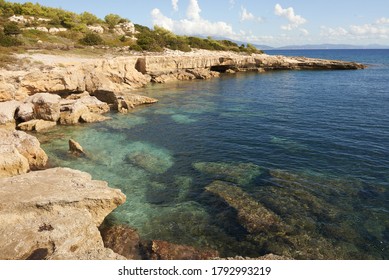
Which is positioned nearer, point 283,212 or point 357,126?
point 283,212

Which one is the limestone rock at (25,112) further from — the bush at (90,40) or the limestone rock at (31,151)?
the bush at (90,40)

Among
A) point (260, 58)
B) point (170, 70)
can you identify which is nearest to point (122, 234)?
point (170, 70)

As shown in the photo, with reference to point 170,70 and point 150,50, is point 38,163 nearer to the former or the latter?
point 170,70

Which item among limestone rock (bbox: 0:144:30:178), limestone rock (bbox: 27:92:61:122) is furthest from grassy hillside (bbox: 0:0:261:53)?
limestone rock (bbox: 0:144:30:178)

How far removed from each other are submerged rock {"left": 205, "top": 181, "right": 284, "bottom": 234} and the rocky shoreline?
12 cm

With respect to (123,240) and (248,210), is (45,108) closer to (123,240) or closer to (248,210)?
(123,240)

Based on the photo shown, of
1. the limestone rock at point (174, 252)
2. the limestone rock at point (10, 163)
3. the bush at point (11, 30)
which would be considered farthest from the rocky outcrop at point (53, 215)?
the bush at point (11, 30)

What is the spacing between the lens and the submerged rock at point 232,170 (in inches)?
753

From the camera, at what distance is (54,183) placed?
13703 mm

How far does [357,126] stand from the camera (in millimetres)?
30078

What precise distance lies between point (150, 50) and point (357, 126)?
5746 cm

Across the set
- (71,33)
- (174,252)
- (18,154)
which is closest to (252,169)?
(174,252)

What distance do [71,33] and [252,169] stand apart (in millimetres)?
75308

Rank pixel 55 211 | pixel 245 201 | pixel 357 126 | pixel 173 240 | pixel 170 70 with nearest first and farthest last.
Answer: pixel 55 211 < pixel 173 240 < pixel 245 201 < pixel 357 126 < pixel 170 70
